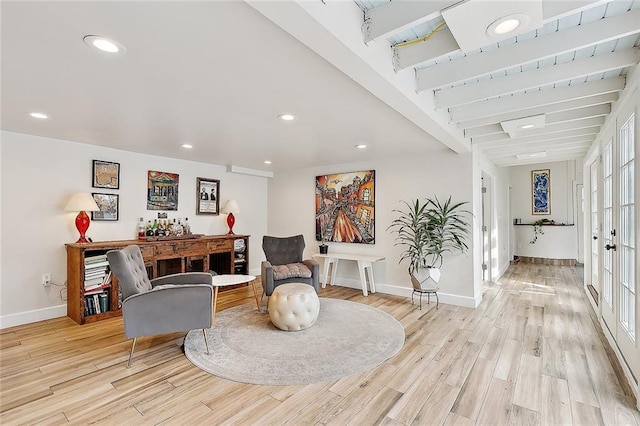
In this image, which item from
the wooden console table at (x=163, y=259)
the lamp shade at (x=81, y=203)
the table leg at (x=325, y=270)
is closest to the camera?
the wooden console table at (x=163, y=259)

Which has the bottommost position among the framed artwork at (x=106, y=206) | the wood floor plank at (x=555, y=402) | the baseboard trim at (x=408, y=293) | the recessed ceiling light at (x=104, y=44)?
the wood floor plank at (x=555, y=402)

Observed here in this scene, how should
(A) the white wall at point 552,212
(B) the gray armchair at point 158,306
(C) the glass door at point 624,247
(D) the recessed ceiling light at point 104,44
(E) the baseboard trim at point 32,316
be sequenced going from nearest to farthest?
(D) the recessed ceiling light at point 104,44, (C) the glass door at point 624,247, (B) the gray armchair at point 158,306, (E) the baseboard trim at point 32,316, (A) the white wall at point 552,212

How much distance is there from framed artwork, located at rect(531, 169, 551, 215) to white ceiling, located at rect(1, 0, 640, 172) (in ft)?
14.4

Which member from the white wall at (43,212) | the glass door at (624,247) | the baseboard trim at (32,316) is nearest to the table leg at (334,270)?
the white wall at (43,212)

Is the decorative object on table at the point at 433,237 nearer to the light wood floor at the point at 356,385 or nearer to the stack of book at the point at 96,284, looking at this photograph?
the light wood floor at the point at 356,385

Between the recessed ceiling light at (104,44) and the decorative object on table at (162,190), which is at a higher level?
the recessed ceiling light at (104,44)

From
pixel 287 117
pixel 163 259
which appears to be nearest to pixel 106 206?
pixel 163 259

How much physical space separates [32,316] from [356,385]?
383 cm

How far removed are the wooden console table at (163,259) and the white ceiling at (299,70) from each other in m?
1.36

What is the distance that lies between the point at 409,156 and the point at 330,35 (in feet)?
11.4

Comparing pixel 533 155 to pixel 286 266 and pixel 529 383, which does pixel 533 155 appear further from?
pixel 286 266

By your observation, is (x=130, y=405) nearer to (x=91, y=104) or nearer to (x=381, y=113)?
(x=91, y=104)

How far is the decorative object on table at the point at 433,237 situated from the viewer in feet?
13.2

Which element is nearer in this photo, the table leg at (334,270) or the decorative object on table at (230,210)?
the table leg at (334,270)
